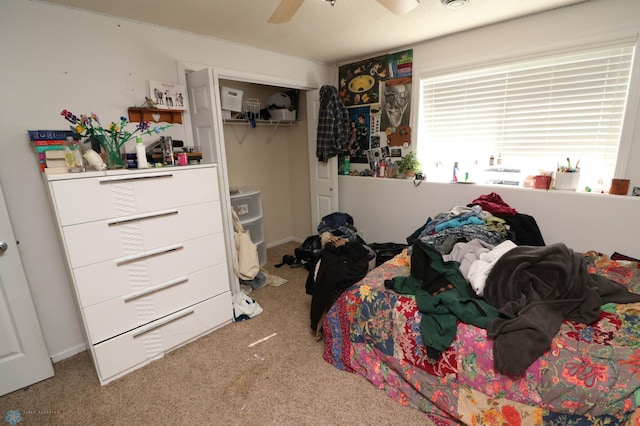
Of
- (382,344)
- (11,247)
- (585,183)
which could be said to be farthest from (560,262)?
(11,247)

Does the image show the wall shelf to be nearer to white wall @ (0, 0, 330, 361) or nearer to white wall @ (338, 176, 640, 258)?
white wall @ (0, 0, 330, 361)

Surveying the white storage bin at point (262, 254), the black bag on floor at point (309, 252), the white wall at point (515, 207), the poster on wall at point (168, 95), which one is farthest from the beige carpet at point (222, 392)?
the poster on wall at point (168, 95)

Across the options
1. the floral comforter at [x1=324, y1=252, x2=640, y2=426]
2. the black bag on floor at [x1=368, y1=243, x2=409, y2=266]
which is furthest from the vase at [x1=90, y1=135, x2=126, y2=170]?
the black bag on floor at [x1=368, y1=243, x2=409, y2=266]

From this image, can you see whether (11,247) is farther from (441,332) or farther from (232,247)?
(441,332)

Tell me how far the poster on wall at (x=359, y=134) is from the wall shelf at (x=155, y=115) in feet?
5.99

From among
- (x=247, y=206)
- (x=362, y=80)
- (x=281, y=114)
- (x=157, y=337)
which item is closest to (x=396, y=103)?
(x=362, y=80)

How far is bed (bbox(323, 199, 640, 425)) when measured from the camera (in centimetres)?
120

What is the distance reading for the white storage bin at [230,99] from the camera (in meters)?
2.99

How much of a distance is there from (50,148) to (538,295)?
9.31 feet

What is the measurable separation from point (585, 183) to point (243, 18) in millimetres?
2838

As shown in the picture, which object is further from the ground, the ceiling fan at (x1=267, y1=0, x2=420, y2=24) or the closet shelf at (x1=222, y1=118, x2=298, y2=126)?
the ceiling fan at (x1=267, y1=0, x2=420, y2=24)

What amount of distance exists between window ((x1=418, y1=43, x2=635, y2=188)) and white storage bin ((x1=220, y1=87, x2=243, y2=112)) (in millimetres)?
1856

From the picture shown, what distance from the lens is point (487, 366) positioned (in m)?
1.35

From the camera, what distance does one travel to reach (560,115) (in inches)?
90.8
